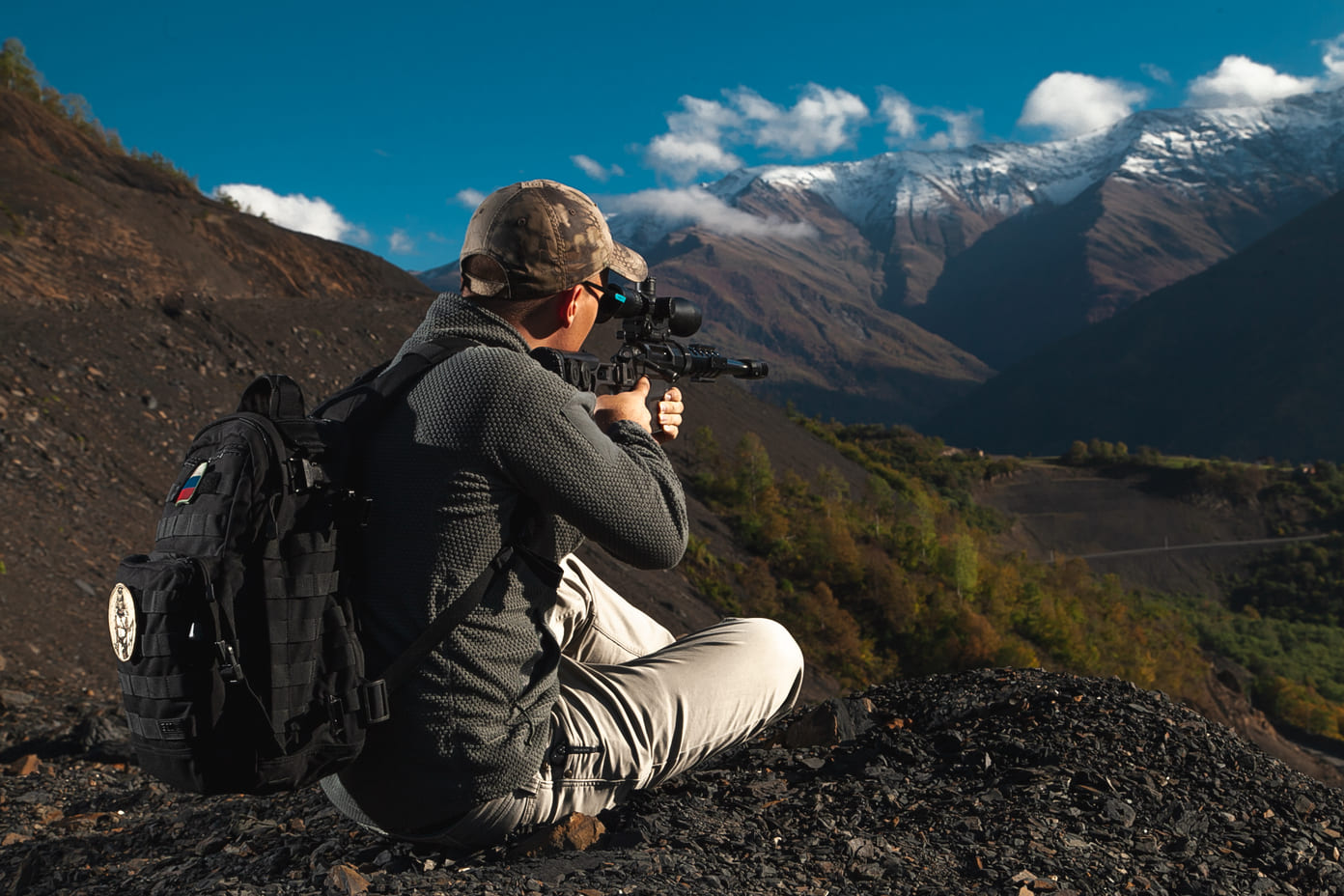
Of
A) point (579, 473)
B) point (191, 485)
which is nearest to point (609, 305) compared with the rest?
point (579, 473)

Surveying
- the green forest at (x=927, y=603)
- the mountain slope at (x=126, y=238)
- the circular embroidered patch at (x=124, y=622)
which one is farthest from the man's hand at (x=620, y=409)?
the green forest at (x=927, y=603)

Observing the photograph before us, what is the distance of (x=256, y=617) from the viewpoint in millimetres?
2396

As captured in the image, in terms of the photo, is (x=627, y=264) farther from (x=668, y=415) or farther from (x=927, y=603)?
(x=927, y=603)

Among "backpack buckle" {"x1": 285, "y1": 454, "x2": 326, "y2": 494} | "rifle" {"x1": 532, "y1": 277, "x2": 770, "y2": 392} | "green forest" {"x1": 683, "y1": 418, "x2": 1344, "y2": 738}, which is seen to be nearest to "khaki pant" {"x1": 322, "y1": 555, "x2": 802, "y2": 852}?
"rifle" {"x1": 532, "y1": 277, "x2": 770, "y2": 392}

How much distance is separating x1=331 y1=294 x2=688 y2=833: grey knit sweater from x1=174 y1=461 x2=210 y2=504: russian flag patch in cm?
43

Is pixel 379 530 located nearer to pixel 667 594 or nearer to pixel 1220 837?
pixel 1220 837

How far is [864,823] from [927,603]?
133 feet

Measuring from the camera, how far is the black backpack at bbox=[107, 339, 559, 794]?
233 cm

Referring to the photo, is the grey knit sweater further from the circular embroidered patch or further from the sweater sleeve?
the circular embroidered patch

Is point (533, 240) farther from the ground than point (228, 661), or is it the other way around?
point (533, 240)

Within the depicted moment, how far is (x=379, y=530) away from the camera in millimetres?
2623

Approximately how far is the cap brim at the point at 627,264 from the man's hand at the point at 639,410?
461mm

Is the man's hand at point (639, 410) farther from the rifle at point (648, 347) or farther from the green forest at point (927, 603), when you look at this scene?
the green forest at point (927, 603)

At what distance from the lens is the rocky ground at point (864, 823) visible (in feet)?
11.3
